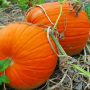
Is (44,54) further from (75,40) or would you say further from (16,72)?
(75,40)

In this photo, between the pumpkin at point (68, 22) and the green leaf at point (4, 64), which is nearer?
the green leaf at point (4, 64)

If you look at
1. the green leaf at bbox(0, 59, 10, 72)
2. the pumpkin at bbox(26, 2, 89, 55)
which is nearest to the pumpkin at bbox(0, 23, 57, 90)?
the green leaf at bbox(0, 59, 10, 72)

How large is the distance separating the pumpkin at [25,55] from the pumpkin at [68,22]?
31cm

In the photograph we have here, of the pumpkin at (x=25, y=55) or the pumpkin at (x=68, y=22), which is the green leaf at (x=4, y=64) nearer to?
the pumpkin at (x=25, y=55)

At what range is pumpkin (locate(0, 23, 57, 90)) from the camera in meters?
1.38

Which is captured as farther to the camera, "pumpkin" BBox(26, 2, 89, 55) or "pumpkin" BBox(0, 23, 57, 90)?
"pumpkin" BBox(26, 2, 89, 55)

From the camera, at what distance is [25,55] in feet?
4.50

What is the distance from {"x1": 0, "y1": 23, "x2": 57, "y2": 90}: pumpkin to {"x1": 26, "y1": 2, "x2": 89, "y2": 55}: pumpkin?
314 millimetres

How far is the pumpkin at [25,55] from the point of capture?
1381mm

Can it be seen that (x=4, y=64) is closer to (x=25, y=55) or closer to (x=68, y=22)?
(x=25, y=55)

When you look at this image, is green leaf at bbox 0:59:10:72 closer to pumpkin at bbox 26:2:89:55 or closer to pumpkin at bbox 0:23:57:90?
pumpkin at bbox 0:23:57:90

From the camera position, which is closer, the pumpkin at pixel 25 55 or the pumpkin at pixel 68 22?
the pumpkin at pixel 25 55

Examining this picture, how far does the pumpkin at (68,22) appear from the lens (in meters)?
1.72

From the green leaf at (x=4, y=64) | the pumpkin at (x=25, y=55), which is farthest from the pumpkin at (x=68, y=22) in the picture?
the green leaf at (x=4, y=64)
